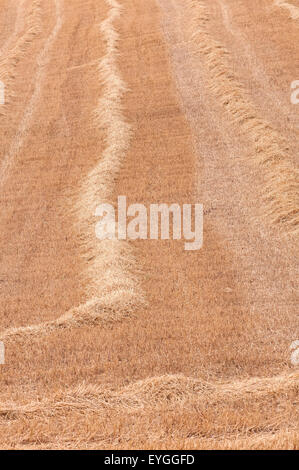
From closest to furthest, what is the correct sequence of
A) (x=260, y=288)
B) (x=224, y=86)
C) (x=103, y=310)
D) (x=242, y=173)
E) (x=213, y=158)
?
(x=103, y=310)
(x=260, y=288)
(x=242, y=173)
(x=213, y=158)
(x=224, y=86)

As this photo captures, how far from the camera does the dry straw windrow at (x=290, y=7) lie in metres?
25.5

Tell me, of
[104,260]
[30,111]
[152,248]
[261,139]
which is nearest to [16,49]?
[30,111]

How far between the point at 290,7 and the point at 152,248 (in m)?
20.3

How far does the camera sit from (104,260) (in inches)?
402

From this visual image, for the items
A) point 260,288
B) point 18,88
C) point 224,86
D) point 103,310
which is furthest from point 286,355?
point 18,88

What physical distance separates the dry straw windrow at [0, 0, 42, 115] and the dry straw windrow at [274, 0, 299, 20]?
11933 mm

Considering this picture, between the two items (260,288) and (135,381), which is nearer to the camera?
(135,381)

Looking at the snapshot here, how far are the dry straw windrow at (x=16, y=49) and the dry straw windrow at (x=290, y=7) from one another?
1193 cm

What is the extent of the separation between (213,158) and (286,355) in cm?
838

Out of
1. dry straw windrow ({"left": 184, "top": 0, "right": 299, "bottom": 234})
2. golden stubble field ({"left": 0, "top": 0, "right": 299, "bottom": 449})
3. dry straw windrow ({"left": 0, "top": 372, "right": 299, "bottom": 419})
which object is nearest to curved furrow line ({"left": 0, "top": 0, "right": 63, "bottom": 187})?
golden stubble field ({"left": 0, "top": 0, "right": 299, "bottom": 449})

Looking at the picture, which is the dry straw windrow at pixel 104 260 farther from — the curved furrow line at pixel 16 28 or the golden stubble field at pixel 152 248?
the curved furrow line at pixel 16 28

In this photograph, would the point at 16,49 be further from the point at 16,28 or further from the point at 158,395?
the point at 158,395

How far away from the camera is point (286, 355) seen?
706 cm

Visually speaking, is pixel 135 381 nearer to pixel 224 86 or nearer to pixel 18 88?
pixel 224 86
